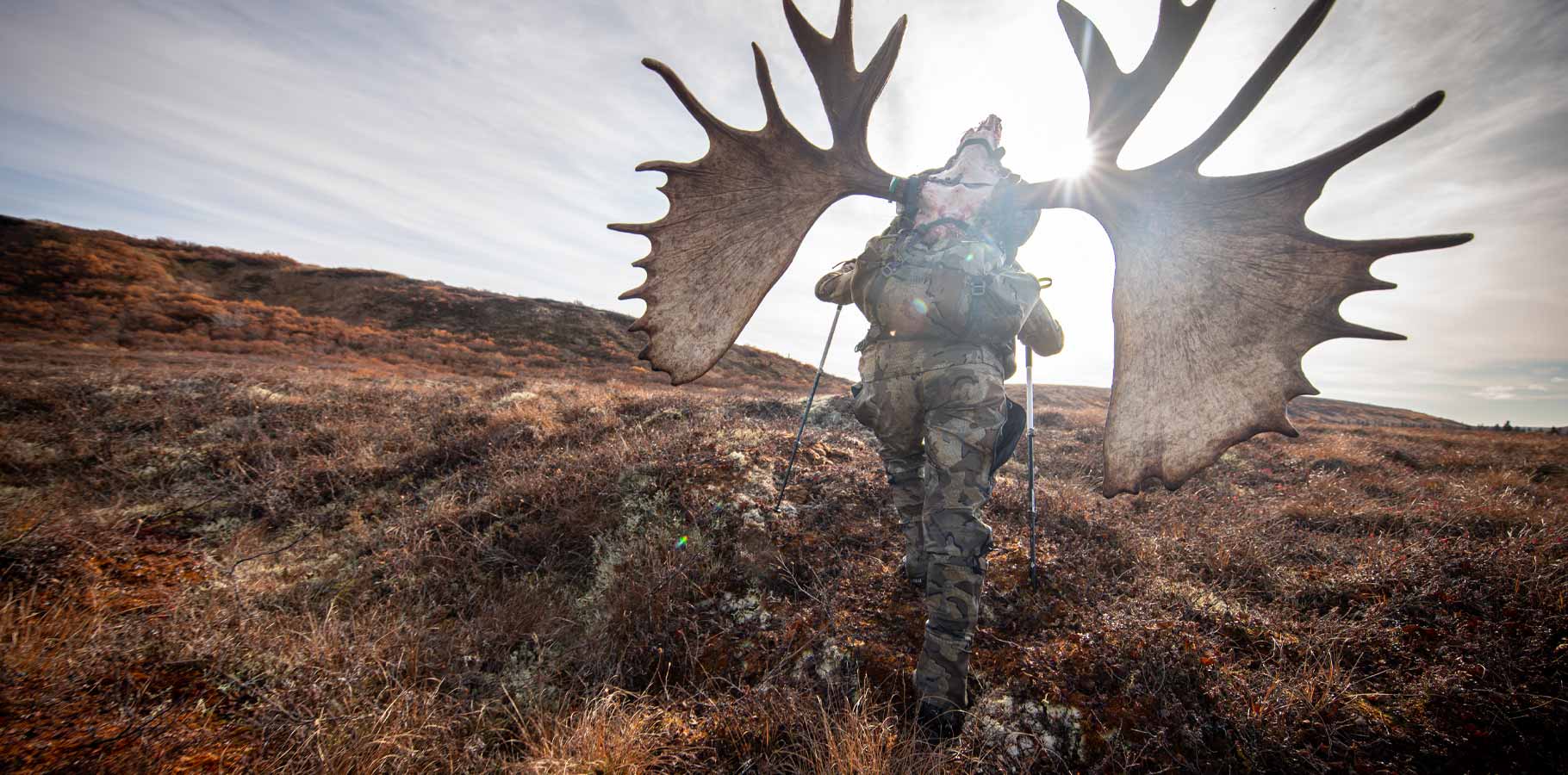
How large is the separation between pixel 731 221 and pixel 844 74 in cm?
107

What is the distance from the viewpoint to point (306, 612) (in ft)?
8.93

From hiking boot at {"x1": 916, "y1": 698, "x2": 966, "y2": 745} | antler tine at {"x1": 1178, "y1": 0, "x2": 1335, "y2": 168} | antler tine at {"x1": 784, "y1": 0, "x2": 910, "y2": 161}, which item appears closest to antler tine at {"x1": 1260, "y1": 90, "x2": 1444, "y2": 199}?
antler tine at {"x1": 1178, "y1": 0, "x2": 1335, "y2": 168}

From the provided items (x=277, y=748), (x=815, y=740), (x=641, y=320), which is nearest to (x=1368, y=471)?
(x=815, y=740)

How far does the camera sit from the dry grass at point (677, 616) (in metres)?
1.95

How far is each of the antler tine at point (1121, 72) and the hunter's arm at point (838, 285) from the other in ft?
4.86

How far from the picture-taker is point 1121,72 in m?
2.67

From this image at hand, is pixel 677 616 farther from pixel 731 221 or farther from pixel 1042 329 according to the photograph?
pixel 1042 329

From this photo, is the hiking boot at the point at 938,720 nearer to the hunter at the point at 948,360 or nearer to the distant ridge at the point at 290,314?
the hunter at the point at 948,360

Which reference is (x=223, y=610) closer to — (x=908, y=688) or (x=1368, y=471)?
(x=908, y=688)

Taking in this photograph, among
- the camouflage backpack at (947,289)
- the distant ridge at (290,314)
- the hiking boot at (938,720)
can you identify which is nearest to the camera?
the hiking boot at (938,720)

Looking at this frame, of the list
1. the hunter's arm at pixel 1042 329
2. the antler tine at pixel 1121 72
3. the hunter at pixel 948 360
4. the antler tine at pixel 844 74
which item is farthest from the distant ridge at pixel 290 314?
the antler tine at pixel 1121 72

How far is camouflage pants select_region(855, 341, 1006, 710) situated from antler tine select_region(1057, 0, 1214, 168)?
138 cm

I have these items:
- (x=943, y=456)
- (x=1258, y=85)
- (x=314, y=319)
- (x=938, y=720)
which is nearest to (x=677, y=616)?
(x=938, y=720)

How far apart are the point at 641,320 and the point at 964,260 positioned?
1865 millimetres
